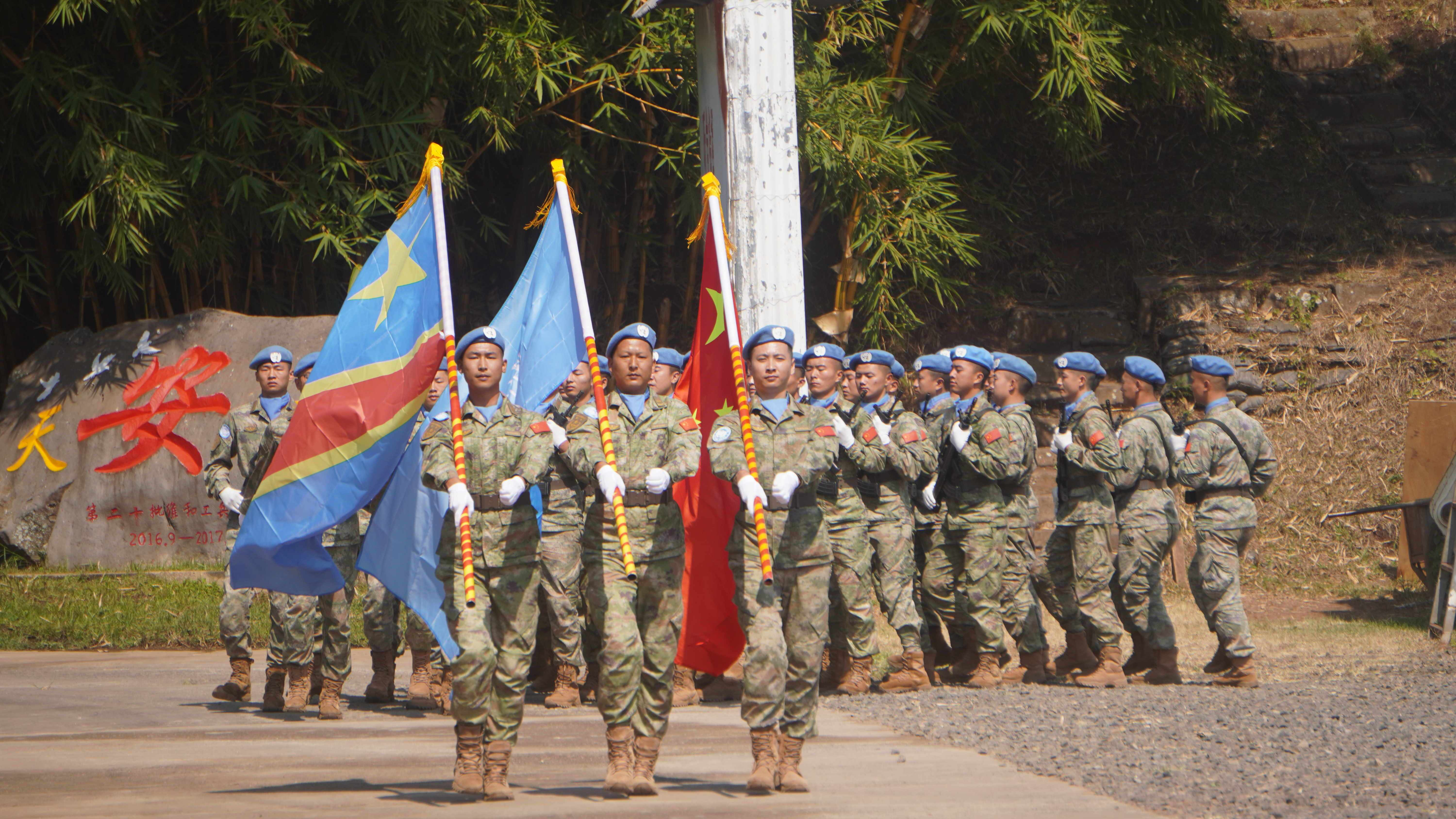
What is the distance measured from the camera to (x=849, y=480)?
289 inches

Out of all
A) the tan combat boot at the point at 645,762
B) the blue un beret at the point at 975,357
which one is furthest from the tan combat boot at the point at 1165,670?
the tan combat boot at the point at 645,762

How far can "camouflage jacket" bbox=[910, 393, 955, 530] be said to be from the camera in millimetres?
7797

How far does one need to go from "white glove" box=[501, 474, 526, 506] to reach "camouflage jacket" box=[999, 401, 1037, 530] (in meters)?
3.15

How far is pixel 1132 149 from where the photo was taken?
1568 cm

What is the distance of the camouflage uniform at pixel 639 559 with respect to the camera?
504 centimetres

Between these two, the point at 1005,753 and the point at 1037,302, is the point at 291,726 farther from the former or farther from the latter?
the point at 1037,302

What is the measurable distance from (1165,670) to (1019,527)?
3.54 feet

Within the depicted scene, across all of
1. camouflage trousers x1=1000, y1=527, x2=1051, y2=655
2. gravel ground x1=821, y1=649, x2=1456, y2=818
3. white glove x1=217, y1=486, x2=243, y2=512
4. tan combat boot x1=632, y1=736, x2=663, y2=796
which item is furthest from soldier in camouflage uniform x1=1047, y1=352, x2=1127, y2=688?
white glove x1=217, y1=486, x2=243, y2=512

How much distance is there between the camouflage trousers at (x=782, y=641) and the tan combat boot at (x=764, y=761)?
0.03 metres

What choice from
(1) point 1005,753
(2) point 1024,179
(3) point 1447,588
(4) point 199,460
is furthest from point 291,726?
(2) point 1024,179

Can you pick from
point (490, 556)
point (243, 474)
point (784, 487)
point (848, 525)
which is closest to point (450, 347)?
point (490, 556)

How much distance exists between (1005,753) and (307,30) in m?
6.93

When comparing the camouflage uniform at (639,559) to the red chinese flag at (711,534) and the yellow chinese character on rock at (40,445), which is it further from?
the yellow chinese character on rock at (40,445)

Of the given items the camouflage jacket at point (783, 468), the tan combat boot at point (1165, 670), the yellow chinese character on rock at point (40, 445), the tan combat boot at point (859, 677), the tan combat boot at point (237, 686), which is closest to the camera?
the camouflage jacket at point (783, 468)
